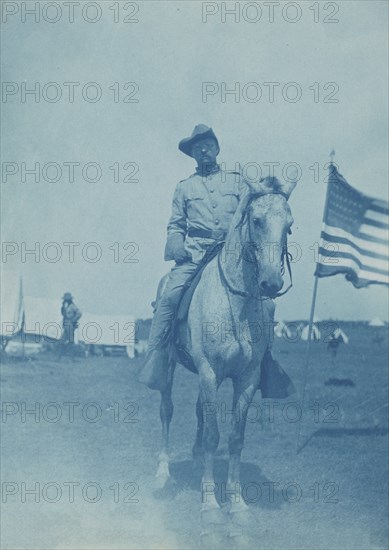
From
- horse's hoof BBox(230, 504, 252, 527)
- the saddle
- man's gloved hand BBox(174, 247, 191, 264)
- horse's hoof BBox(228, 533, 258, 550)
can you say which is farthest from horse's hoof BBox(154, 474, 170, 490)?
man's gloved hand BBox(174, 247, 191, 264)

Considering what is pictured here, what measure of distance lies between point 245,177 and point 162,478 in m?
2.81

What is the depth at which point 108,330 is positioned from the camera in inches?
518

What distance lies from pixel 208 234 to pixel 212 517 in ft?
7.46

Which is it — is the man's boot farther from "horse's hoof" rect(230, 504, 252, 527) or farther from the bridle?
"horse's hoof" rect(230, 504, 252, 527)

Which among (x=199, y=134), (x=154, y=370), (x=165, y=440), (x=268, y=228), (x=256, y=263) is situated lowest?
(x=165, y=440)

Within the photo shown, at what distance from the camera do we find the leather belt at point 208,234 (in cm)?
564

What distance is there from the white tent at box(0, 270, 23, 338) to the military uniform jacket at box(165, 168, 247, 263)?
102 inches

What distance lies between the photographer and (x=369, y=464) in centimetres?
716

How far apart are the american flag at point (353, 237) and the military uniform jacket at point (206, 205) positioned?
2.15 meters

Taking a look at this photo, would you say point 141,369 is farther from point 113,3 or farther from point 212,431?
point 113,3

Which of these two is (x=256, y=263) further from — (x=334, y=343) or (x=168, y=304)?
(x=334, y=343)

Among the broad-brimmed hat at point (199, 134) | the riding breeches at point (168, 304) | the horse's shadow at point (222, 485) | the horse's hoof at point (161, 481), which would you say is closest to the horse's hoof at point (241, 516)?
the horse's shadow at point (222, 485)

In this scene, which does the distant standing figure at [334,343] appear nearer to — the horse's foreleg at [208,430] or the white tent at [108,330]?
the white tent at [108,330]

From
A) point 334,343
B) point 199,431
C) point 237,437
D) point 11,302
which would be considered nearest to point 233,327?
point 237,437
